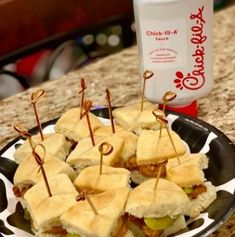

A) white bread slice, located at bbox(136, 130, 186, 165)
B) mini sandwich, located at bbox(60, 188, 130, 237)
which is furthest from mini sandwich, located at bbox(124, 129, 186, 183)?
mini sandwich, located at bbox(60, 188, 130, 237)

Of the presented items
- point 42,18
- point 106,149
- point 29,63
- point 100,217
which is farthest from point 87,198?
point 42,18

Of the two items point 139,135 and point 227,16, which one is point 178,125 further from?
point 227,16

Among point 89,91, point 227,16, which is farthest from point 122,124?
point 227,16

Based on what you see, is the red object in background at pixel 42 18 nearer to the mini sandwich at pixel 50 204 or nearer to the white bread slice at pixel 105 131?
the white bread slice at pixel 105 131

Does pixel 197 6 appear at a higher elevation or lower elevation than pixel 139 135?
higher

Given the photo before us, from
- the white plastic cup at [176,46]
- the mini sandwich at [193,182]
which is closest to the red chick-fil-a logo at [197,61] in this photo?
the white plastic cup at [176,46]

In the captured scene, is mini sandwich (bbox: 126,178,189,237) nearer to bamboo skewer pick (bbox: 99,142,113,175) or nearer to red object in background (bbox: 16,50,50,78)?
bamboo skewer pick (bbox: 99,142,113,175)

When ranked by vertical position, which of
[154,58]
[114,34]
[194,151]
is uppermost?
[154,58]

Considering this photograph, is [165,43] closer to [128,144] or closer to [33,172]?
[128,144]
